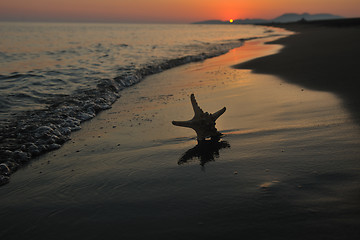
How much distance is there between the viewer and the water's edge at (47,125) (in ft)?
14.0

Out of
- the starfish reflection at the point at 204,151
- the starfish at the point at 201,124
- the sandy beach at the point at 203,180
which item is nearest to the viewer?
the sandy beach at the point at 203,180

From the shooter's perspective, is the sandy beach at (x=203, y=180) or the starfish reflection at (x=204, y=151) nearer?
the sandy beach at (x=203, y=180)

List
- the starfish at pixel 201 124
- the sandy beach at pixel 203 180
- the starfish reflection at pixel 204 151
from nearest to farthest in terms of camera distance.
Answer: the sandy beach at pixel 203 180, the starfish reflection at pixel 204 151, the starfish at pixel 201 124

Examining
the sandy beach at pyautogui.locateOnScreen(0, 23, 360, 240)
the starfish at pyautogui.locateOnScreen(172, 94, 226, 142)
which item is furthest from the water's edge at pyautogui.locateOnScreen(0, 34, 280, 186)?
the starfish at pyautogui.locateOnScreen(172, 94, 226, 142)

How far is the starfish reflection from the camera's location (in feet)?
12.0

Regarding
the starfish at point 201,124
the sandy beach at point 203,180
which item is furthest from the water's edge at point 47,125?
the starfish at point 201,124

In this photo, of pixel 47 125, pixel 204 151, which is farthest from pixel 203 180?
pixel 47 125

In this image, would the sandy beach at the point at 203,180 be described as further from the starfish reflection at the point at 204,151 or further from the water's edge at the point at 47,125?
the water's edge at the point at 47,125

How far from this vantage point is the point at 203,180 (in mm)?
3074

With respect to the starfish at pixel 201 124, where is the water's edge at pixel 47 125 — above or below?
below

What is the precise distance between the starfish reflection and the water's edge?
7.43ft

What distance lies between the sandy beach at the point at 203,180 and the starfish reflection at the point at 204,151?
0.03 metres

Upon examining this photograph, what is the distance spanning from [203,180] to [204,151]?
0.86m

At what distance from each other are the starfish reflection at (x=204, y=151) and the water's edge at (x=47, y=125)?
2265 mm
